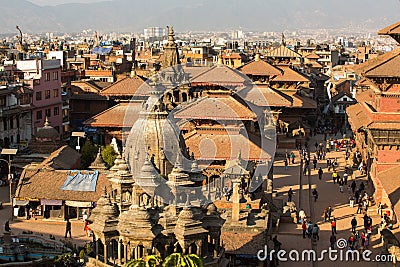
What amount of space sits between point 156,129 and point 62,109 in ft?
107

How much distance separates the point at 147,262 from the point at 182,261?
828 mm

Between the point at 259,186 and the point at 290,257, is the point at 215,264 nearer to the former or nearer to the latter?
the point at 290,257

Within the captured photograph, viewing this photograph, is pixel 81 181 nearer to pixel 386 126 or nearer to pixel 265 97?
pixel 386 126

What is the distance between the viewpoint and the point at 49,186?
3319 cm

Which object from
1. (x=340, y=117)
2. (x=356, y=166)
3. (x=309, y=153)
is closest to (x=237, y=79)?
(x=309, y=153)

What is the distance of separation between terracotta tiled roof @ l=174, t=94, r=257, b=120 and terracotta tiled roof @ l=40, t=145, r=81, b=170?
19.8 feet

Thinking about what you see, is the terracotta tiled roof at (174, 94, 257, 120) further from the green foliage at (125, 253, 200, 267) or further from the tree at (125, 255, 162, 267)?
the tree at (125, 255, 162, 267)

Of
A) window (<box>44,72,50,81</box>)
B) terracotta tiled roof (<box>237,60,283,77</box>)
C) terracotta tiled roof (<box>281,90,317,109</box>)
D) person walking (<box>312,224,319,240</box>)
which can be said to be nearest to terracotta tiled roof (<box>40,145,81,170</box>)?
window (<box>44,72,50,81</box>)

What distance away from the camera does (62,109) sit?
5403 centimetres

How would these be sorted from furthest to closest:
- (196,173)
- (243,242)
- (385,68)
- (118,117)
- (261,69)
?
(261,69) → (118,117) → (385,68) → (243,242) → (196,173)

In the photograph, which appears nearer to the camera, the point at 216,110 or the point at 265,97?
the point at 216,110

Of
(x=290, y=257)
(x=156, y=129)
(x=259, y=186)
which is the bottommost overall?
(x=290, y=257)

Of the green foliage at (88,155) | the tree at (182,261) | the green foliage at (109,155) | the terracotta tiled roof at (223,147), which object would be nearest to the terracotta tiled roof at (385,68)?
the terracotta tiled roof at (223,147)

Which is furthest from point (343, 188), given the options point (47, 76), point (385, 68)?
point (47, 76)
